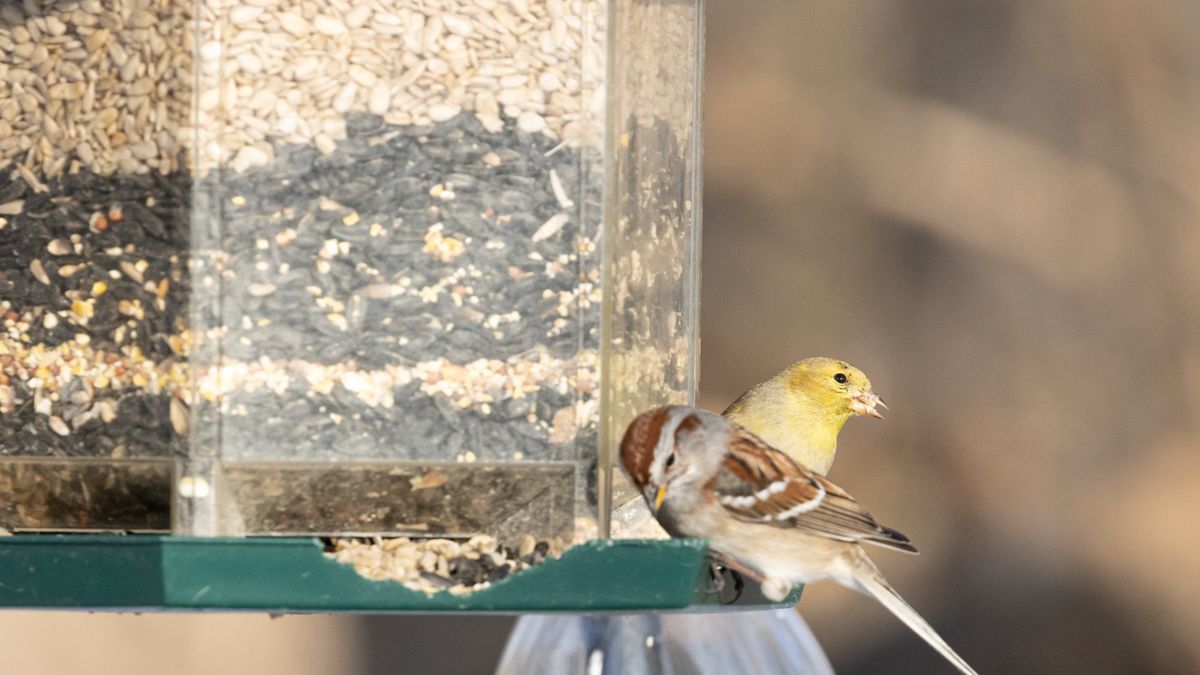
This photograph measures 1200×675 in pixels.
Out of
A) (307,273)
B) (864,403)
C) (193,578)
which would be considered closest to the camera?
(193,578)

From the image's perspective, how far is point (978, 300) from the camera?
653 cm

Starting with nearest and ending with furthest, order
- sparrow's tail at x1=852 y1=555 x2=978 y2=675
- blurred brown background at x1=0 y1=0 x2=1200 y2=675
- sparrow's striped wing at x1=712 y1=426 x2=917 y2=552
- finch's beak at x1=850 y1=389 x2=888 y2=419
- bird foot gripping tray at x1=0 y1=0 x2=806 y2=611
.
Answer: bird foot gripping tray at x1=0 y1=0 x2=806 y2=611
sparrow's striped wing at x1=712 y1=426 x2=917 y2=552
sparrow's tail at x1=852 y1=555 x2=978 y2=675
finch's beak at x1=850 y1=389 x2=888 y2=419
blurred brown background at x1=0 y1=0 x2=1200 y2=675

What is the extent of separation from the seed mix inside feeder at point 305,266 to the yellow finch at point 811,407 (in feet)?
4.08

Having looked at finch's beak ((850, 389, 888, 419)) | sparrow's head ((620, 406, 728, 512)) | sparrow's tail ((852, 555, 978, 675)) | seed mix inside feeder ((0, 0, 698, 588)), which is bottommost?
sparrow's tail ((852, 555, 978, 675))

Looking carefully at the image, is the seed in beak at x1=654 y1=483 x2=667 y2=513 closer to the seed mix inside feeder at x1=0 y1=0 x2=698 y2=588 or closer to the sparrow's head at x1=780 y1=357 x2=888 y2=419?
the seed mix inside feeder at x1=0 y1=0 x2=698 y2=588

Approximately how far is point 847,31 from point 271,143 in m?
3.58

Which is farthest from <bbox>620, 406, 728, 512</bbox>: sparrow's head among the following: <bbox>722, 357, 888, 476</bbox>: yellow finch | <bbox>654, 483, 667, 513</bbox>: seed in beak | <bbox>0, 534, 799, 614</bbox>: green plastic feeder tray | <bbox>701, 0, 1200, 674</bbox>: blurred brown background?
<bbox>701, 0, 1200, 674</bbox>: blurred brown background

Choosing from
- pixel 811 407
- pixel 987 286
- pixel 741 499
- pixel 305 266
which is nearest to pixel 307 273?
pixel 305 266

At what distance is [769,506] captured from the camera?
375cm

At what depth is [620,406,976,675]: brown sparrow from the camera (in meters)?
3.54

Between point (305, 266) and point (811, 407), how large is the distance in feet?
5.48

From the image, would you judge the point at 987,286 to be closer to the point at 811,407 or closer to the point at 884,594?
the point at 811,407

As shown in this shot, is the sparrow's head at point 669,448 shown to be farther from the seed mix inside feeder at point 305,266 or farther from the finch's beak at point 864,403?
the finch's beak at point 864,403

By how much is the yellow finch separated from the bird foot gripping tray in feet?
4.11
